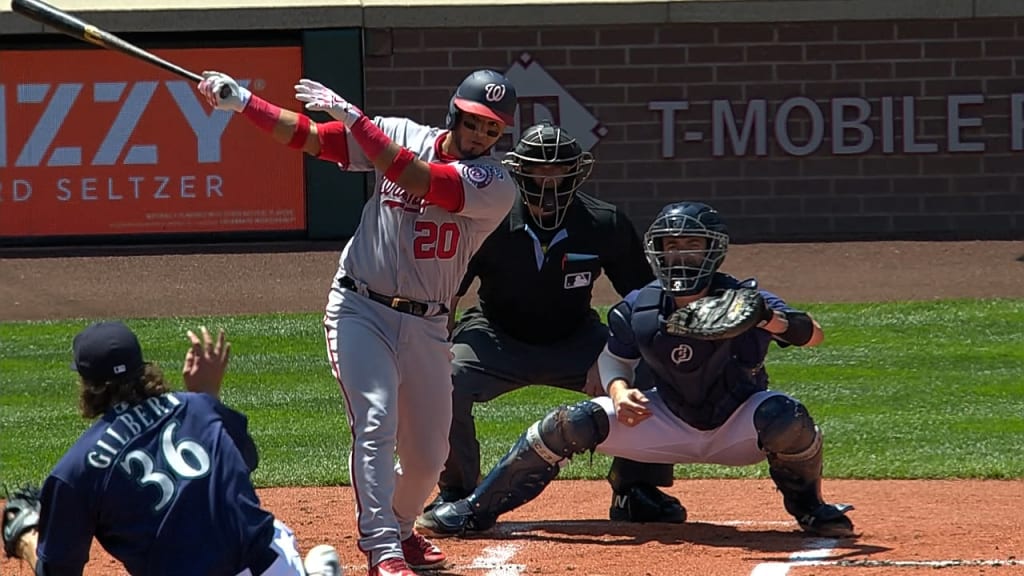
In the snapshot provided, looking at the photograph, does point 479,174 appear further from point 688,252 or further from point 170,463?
point 170,463

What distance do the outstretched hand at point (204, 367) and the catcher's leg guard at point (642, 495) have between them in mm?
2745

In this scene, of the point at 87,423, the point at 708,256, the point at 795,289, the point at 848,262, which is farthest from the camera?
the point at 848,262

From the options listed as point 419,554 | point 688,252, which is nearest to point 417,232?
point 688,252

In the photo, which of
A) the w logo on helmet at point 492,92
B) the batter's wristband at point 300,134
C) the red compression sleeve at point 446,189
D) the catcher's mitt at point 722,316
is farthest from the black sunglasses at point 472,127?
the catcher's mitt at point 722,316

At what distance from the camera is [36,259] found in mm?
16562

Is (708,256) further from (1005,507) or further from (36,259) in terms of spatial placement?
(36,259)

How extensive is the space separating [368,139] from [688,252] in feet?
4.31

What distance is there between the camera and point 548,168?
687 centimetres

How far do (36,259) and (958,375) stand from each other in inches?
371

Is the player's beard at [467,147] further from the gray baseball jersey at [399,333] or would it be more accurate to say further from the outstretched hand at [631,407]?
the outstretched hand at [631,407]

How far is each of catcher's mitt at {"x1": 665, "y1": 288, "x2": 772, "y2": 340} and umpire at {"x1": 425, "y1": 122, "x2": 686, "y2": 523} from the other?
116cm

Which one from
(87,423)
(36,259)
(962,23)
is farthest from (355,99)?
(87,423)

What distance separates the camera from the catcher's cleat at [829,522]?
6.27 metres

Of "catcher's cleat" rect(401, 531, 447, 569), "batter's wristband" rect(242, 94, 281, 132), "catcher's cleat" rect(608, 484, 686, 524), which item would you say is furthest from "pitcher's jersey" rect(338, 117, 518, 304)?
"catcher's cleat" rect(608, 484, 686, 524)
